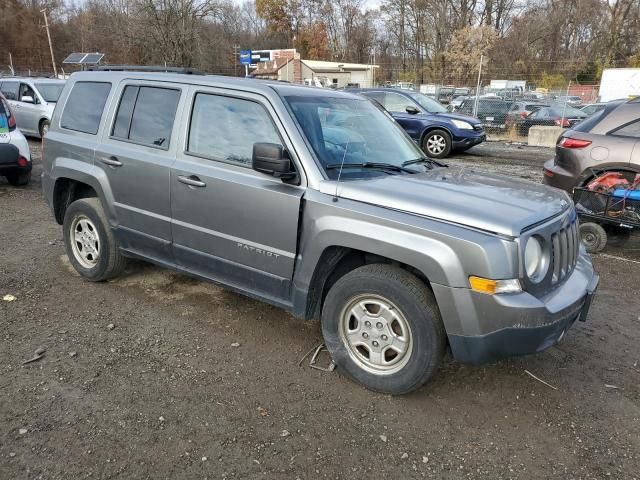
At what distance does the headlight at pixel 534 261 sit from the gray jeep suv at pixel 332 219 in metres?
0.01

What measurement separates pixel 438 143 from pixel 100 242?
34.6ft

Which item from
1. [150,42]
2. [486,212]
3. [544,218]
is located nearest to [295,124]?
[486,212]

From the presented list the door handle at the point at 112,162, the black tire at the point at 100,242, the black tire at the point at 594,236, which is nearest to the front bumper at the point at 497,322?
the door handle at the point at 112,162

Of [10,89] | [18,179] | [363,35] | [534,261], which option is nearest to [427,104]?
[18,179]

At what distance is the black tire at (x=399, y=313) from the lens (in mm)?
2947

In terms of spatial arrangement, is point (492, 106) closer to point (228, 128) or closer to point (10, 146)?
point (10, 146)

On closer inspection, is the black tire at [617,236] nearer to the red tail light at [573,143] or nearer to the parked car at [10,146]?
the red tail light at [573,143]

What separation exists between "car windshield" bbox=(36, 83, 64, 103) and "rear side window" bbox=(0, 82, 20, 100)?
2.51 ft

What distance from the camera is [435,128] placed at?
1355cm

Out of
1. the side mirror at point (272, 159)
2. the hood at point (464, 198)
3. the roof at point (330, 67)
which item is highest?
the roof at point (330, 67)

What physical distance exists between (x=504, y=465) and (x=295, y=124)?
2383mm

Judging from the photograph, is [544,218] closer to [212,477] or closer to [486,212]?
[486,212]

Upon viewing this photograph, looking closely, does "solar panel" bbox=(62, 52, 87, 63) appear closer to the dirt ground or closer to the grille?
the dirt ground

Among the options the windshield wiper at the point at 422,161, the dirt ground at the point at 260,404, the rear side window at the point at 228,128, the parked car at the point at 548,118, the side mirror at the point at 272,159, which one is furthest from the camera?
the parked car at the point at 548,118
